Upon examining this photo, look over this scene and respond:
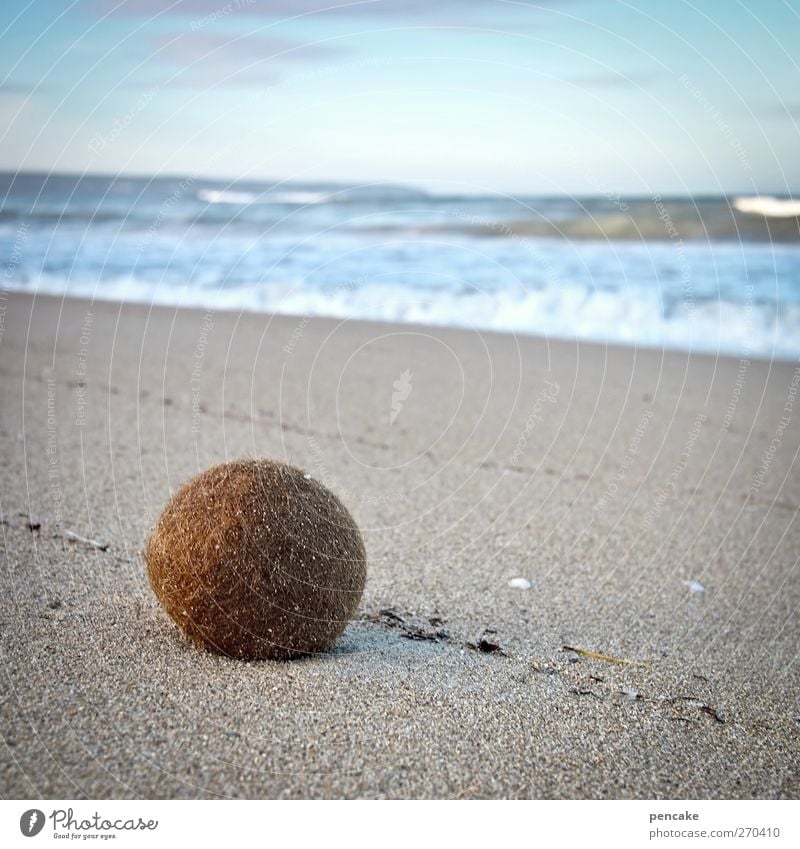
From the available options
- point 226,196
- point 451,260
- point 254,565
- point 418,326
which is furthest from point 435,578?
point 226,196

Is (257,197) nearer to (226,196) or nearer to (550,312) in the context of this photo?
(226,196)

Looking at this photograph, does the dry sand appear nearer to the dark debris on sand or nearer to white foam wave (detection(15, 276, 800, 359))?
the dark debris on sand

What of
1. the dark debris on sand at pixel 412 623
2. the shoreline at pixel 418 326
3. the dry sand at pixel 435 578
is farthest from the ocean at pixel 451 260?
the dark debris on sand at pixel 412 623

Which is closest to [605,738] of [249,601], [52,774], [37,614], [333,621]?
[333,621]

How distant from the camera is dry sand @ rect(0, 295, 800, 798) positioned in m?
3.15

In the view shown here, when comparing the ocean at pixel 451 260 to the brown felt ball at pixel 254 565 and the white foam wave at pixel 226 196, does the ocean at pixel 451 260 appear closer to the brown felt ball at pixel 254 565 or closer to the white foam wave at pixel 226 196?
the white foam wave at pixel 226 196

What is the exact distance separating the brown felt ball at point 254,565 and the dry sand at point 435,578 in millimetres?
129

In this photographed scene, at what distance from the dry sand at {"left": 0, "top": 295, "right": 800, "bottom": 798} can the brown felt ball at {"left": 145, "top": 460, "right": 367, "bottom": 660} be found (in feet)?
0.42

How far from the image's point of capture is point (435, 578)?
5055mm

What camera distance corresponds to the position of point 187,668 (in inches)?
140

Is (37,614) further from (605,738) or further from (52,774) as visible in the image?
(605,738)

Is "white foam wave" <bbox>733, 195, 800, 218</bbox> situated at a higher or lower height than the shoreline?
higher

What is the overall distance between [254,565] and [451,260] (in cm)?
1454

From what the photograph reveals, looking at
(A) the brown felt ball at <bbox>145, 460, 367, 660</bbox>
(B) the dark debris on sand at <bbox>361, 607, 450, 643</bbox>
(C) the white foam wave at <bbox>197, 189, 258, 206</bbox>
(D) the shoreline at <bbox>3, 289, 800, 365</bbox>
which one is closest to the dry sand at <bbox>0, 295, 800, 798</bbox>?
(B) the dark debris on sand at <bbox>361, 607, 450, 643</bbox>
